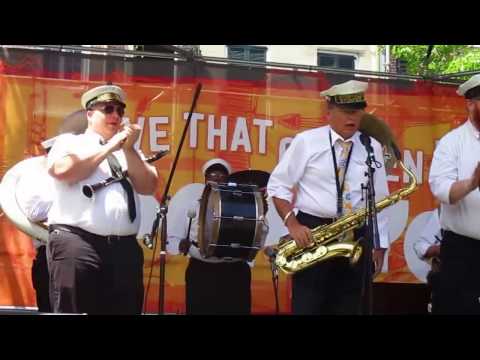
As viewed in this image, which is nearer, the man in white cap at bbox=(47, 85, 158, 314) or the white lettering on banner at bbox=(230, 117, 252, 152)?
the man in white cap at bbox=(47, 85, 158, 314)

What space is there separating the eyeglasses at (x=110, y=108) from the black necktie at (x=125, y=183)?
1.11 ft

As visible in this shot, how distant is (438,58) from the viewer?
6516 millimetres

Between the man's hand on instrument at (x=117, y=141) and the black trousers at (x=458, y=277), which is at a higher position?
the man's hand on instrument at (x=117, y=141)

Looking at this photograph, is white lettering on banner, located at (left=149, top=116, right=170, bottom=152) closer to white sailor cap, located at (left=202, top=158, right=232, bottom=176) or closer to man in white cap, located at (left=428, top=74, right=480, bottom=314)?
white sailor cap, located at (left=202, top=158, right=232, bottom=176)

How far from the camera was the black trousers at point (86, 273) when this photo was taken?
18.6ft

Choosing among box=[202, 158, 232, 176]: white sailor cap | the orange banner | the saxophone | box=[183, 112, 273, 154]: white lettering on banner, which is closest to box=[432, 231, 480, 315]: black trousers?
the orange banner

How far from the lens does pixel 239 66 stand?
622 cm

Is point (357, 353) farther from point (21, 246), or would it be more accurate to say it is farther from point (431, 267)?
point (21, 246)

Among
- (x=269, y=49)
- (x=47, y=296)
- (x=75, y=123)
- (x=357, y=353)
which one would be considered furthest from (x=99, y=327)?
(x=269, y=49)

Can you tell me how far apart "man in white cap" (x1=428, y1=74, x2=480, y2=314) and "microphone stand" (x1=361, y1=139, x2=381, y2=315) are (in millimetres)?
560

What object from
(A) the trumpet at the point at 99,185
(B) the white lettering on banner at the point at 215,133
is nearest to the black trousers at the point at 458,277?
(B) the white lettering on banner at the point at 215,133

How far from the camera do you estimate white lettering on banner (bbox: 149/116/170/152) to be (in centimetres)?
602

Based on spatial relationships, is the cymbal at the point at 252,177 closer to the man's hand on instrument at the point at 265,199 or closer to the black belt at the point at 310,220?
the man's hand on instrument at the point at 265,199

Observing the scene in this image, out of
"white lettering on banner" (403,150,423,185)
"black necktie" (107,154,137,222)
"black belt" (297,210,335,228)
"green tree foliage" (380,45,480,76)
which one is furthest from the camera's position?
"white lettering on banner" (403,150,423,185)
